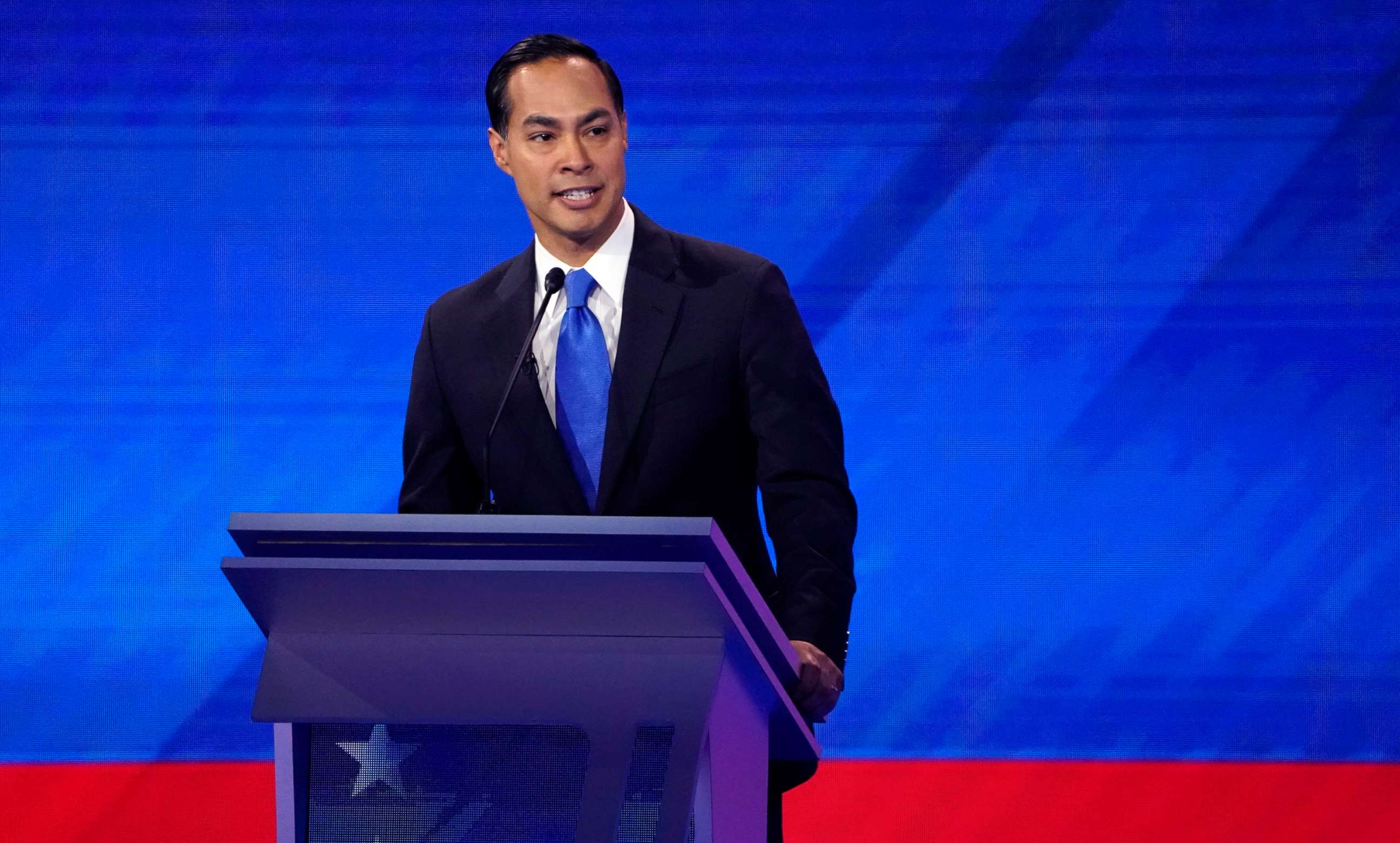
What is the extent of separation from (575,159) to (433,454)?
1.13ft

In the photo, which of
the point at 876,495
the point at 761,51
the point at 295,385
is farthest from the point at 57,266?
the point at 876,495

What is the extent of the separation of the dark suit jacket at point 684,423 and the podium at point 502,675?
1.51 ft

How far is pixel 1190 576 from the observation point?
368 cm

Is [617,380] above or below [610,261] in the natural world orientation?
below

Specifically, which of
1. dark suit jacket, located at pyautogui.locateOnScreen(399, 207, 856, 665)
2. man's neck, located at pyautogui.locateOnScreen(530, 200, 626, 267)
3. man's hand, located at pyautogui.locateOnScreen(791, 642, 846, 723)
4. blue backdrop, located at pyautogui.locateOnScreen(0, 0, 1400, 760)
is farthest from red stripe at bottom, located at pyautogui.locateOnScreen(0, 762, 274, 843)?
man's hand, located at pyautogui.locateOnScreen(791, 642, 846, 723)

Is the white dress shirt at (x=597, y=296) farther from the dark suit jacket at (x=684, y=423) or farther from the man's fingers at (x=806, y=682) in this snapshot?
the man's fingers at (x=806, y=682)

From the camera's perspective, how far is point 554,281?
1520mm

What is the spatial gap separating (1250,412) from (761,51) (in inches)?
52.9

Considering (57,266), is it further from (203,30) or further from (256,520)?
(256,520)

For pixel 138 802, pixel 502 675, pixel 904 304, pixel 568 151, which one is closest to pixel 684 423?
pixel 568 151

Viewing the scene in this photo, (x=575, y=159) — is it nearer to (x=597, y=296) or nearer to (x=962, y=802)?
(x=597, y=296)

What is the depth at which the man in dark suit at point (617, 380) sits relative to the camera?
1.63 metres

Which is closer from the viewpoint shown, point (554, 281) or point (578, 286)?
point (554, 281)

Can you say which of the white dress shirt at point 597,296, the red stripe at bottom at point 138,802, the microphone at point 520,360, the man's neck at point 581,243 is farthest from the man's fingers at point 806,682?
the red stripe at bottom at point 138,802
